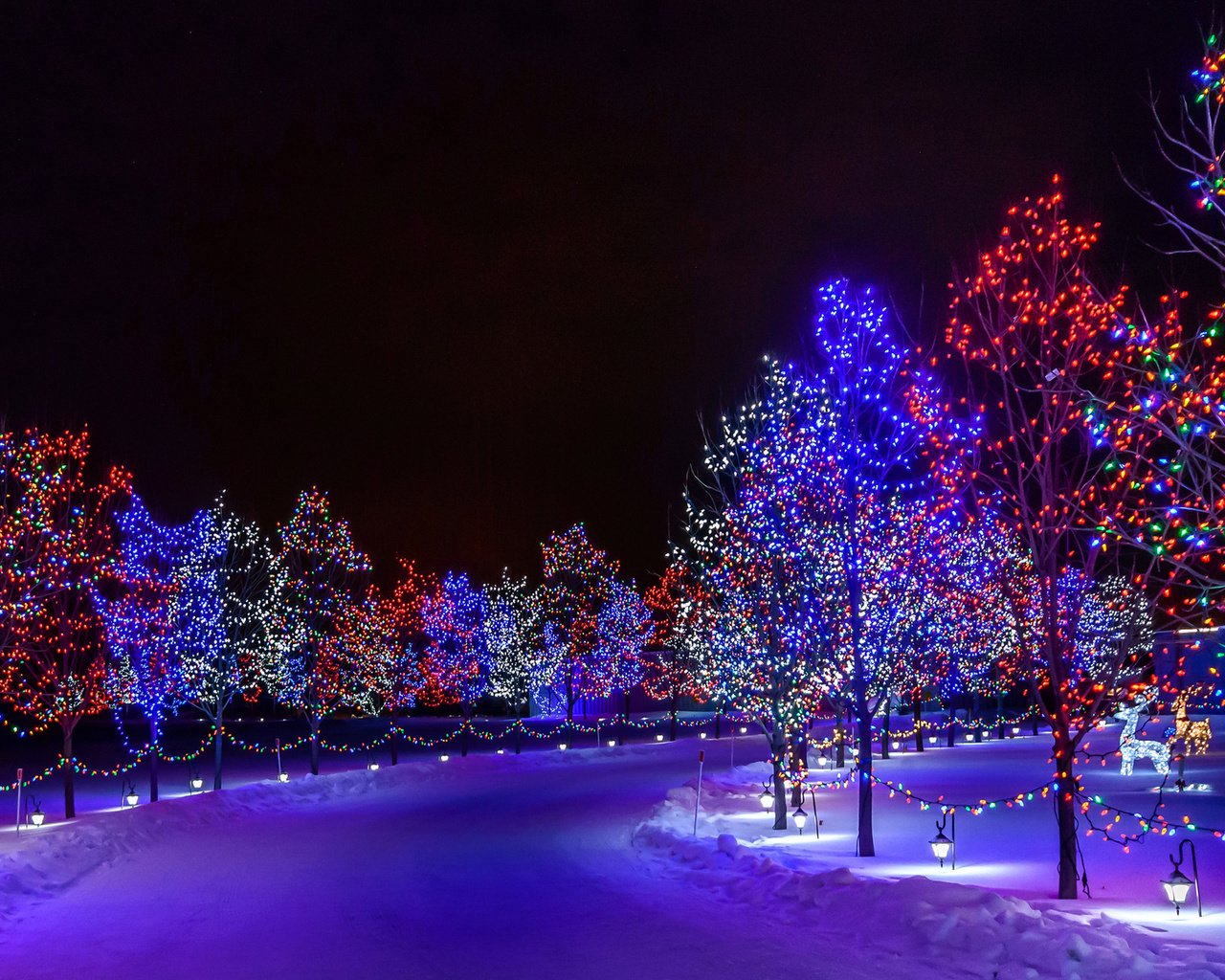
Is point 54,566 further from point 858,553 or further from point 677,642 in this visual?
point 677,642

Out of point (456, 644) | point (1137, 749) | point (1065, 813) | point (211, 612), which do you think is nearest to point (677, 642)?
point (456, 644)

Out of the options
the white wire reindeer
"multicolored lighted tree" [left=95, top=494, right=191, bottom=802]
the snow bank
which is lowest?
the white wire reindeer

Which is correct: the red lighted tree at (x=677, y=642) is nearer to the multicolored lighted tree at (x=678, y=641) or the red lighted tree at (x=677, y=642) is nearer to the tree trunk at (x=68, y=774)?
the multicolored lighted tree at (x=678, y=641)

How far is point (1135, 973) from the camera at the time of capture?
28.5 ft

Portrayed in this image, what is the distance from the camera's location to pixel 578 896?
1362 cm

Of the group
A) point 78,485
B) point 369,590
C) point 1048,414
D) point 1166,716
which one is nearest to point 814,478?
point 1048,414

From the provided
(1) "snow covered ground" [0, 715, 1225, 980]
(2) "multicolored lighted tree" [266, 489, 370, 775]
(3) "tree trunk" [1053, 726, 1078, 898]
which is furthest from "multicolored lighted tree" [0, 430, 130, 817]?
(3) "tree trunk" [1053, 726, 1078, 898]

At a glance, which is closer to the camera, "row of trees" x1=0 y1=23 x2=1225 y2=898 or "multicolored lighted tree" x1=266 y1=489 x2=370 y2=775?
"row of trees" x1=0 y1=23 x2=1225 y2=898

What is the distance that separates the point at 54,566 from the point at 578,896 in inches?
451

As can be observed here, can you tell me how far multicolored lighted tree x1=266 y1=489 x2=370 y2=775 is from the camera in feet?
108

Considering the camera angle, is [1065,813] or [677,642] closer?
[1065,813]

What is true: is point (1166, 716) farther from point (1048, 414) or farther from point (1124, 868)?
point (1048, 414)

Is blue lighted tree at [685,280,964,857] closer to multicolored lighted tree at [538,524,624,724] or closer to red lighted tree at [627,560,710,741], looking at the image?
red lighted tree at [627,560,710,741]

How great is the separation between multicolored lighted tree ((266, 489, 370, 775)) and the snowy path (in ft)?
29.6
